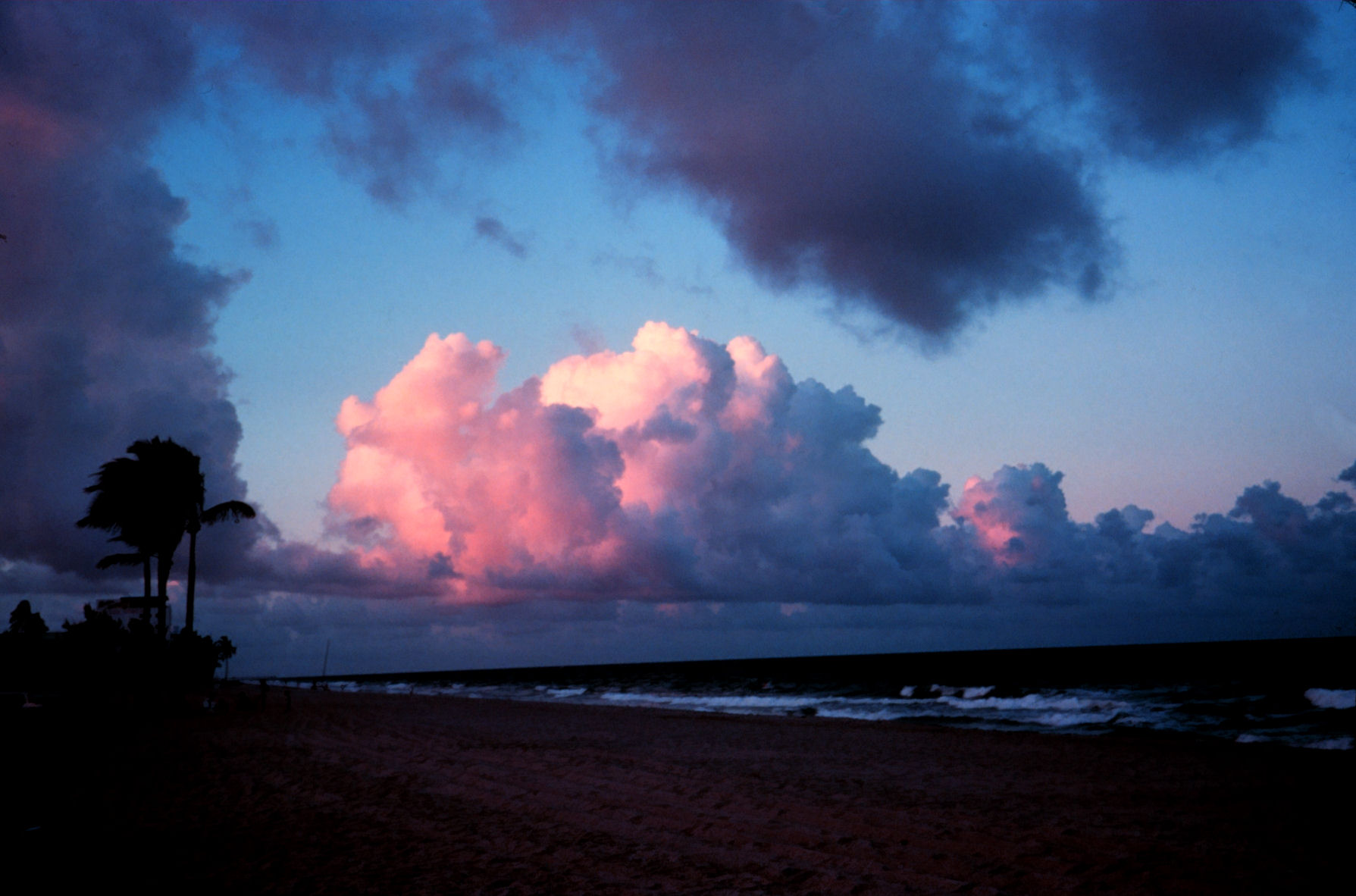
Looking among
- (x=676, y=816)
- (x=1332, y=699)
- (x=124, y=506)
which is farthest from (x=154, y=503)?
(x=1332, y=699)

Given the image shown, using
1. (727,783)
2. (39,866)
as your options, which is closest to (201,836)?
(39,866)

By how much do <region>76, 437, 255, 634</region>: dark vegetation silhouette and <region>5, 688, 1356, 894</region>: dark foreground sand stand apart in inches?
590

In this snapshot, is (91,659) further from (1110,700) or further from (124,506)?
(1110,700)

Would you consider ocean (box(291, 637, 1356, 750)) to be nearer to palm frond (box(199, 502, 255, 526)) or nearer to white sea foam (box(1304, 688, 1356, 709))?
white sea foam (box(1304, 688, 1356, 709))

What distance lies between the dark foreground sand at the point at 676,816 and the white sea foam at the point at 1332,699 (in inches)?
629

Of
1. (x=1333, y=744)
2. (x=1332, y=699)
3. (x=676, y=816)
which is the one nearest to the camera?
(x=676, y=816)

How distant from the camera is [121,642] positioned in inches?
1416

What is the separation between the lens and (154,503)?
32.6 metres

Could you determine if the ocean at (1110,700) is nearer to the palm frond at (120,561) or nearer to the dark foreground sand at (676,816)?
the dark foreground sand at (676,816)

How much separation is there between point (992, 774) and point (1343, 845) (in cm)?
604

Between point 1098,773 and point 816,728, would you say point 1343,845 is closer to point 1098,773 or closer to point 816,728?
point 1098,773

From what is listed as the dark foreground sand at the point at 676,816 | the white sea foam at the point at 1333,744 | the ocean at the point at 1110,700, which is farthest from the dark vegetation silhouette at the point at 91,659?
the white sea foam at the point at 1333,744

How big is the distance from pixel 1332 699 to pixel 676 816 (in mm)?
33315

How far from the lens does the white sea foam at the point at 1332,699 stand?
97.6 ft
